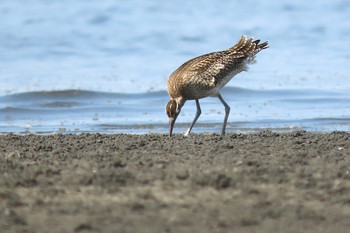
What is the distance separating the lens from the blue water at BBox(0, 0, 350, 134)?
43.4 ft

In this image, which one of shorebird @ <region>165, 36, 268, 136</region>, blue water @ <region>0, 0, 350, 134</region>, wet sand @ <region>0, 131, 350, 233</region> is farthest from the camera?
blue water @ <region>0, 0, 350, 134</region>

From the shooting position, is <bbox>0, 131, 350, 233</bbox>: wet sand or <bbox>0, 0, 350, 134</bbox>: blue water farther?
<bbox>0, 0, 350, 134</bbox>: blue water

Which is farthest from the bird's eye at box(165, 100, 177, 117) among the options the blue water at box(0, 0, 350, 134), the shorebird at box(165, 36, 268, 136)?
the blue water at box(0, 0, 350, 134)

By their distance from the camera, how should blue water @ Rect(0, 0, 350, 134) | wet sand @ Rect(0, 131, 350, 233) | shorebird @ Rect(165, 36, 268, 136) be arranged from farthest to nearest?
blue water @ Rect(0, 0, 350, 134) < shorebird @ Rect(165, 36, 268, 136) < wet sand @ Rect(0, 131, 350, 233)

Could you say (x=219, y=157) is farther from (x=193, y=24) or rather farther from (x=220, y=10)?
(x=220, y=10)

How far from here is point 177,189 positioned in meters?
5.73

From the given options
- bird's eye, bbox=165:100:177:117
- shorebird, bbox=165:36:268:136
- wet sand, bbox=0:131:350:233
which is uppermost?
shorebird, bbox=165:36:268:136

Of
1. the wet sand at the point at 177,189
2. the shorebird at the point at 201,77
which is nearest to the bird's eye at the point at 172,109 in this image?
the shorebird at the point at 201,77

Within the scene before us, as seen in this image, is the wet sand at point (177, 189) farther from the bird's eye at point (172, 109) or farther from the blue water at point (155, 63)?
the blue water at point (155, 63)

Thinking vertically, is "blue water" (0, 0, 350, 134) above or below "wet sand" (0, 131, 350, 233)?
above

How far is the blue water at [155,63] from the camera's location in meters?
13.2

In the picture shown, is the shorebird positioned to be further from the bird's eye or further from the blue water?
the blue water

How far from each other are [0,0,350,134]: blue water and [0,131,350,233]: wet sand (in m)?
4.48

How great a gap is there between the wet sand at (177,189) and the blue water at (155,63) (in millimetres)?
4481
